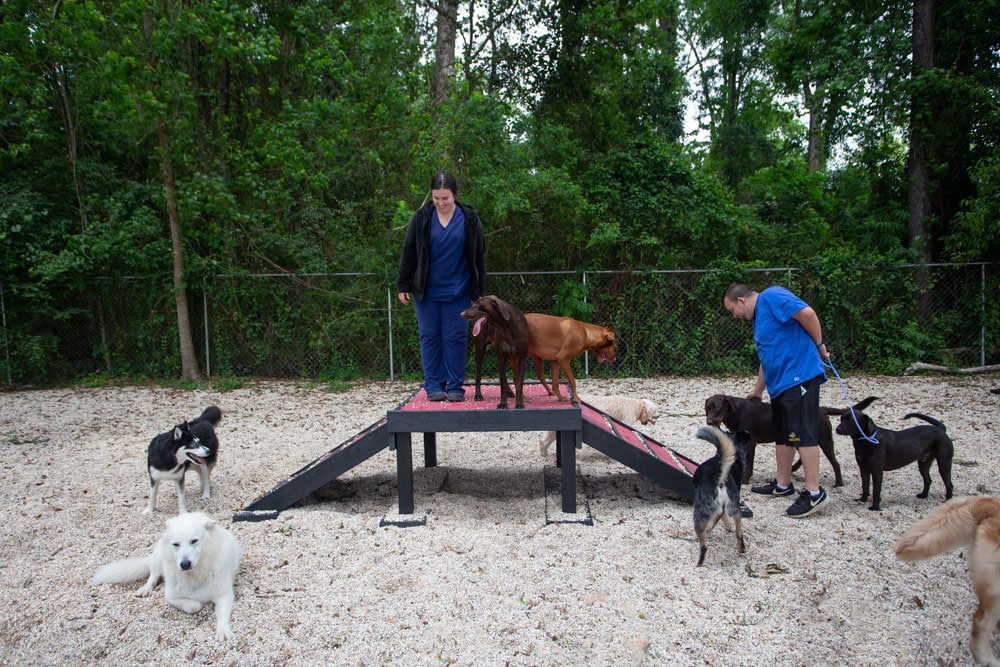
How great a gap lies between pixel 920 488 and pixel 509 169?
7.82 metres

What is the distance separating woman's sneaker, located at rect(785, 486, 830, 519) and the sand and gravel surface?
7 centimetres

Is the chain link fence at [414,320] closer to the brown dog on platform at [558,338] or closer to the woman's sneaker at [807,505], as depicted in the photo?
the brown dog on platform at [558,338]

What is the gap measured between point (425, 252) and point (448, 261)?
195 millimetres

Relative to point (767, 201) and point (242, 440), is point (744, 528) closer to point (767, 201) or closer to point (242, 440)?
point (242, 440)

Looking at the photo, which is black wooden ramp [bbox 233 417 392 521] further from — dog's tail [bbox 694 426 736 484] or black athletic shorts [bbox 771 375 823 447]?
black athletic shorts [bbox 771 375 823 447]

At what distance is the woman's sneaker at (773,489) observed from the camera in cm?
479

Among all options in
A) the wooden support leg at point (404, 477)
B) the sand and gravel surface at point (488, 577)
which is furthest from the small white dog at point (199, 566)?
the wooden support leg at point (404, 477)

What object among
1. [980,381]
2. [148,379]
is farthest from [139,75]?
[980,381]

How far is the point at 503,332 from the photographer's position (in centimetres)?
455

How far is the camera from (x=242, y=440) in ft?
23.4

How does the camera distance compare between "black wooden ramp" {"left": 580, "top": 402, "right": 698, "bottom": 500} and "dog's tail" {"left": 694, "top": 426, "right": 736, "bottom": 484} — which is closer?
"dog's tail" {"left": 694, "top": 426, "right": 736, "bottom": 484}

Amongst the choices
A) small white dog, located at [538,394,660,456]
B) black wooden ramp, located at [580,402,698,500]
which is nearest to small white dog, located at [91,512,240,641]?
black wooden ramp, located at [580,402,698,500]

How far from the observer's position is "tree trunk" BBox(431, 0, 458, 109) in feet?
41.0

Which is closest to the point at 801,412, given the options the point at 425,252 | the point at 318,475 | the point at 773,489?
the point at 773,489
